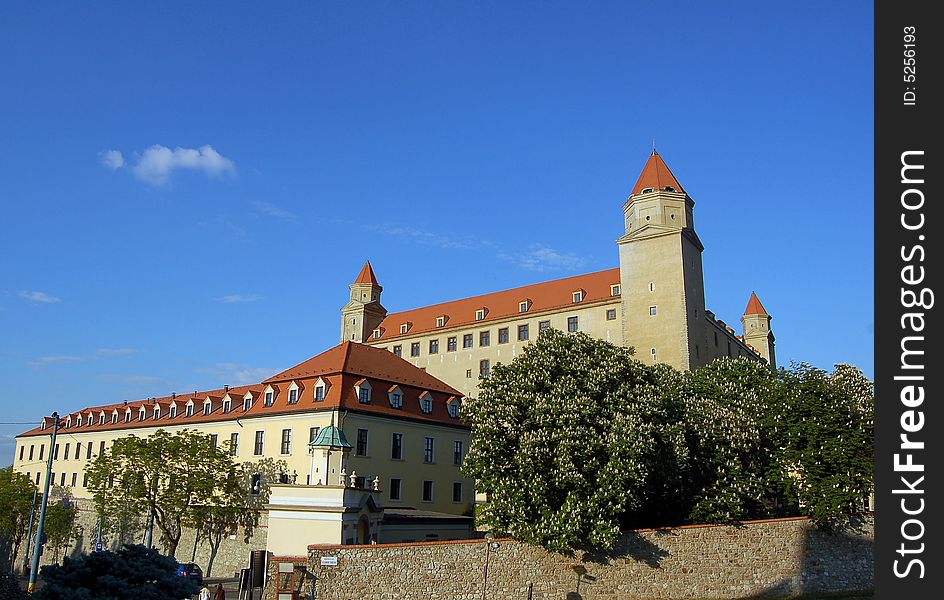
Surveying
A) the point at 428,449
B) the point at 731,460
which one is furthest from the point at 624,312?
the point at 731,460

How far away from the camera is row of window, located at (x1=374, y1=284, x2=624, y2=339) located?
66938 millimetres

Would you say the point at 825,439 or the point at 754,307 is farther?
the point at 754,307

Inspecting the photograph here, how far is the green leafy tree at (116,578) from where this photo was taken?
15.8 m

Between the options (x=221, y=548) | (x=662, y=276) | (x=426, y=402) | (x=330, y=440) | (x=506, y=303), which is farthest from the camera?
(x=506, y=303)

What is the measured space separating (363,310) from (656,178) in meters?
37.5

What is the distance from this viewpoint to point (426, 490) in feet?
161

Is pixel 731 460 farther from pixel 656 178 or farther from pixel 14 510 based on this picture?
pixel 14 510

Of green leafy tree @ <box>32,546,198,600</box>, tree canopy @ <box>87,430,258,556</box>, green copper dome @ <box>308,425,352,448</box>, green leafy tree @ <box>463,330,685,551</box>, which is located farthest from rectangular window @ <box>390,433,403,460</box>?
green leafy tree @ <box>32,546,198,600</box>

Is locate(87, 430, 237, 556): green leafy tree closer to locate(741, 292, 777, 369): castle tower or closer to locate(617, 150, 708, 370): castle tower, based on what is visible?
locate(617, 150, 708, 370): castle tower

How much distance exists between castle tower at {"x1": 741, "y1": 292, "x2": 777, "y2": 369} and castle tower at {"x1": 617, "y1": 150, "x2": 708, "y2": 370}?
3348 centimetres

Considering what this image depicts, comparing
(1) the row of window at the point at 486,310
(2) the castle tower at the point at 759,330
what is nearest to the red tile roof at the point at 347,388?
(1) the row of window at the point at 486,310
